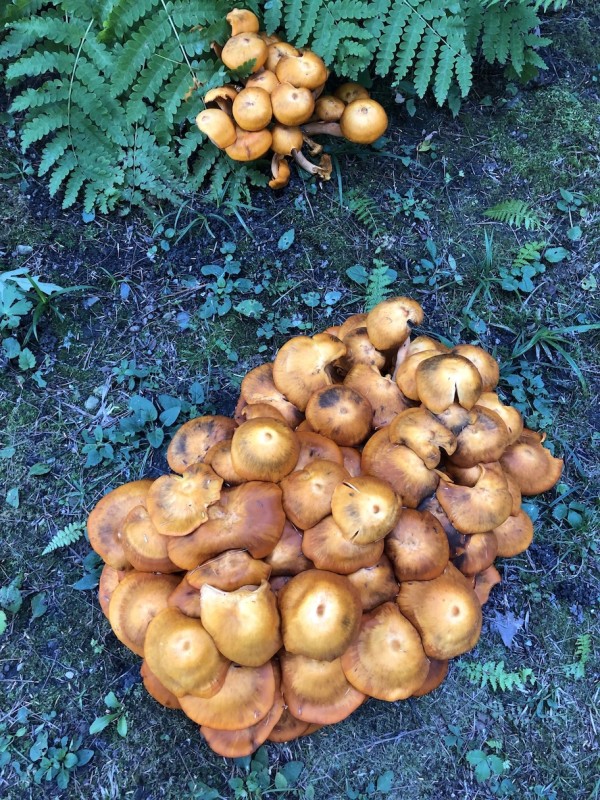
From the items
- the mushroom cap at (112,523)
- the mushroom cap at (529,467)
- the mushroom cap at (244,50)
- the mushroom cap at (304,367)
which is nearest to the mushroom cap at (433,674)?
the mushroom cap at (529,467)

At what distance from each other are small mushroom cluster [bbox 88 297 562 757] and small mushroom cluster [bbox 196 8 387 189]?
2.10 m

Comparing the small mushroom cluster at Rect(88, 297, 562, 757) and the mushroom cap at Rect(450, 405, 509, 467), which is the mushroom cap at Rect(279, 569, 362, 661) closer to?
the small mushroom cluster at Rect(88, 297, 562, 757)

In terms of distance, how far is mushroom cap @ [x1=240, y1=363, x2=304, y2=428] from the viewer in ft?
11.3

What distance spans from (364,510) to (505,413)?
3.90 ft

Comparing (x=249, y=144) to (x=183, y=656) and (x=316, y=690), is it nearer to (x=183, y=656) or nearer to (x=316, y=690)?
(x=183, y=656)

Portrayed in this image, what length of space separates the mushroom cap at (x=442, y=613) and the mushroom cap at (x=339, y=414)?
0.81 metres

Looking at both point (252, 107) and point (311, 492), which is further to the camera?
point (252, 107)

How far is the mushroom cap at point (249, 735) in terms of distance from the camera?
116 inches

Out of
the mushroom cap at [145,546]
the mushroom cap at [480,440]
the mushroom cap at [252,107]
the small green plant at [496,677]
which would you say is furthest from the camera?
the mushroom cap at [252,107]

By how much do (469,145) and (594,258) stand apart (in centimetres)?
143

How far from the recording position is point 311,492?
2.94 metres

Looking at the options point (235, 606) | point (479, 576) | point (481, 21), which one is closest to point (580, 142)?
point (481, 21)

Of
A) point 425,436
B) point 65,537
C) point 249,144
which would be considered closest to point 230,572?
point 425,436

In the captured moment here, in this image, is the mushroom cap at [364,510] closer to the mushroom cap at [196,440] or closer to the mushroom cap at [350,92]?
the mushroom cap at [196,440]
